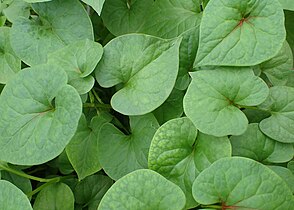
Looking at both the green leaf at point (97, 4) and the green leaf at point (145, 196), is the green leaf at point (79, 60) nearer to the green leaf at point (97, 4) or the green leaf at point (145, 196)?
the green leaf at point (97, 4)

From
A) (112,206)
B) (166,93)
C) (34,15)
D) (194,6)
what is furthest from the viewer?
(34,15)

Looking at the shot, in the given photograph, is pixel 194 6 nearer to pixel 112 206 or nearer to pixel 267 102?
pixel 267 102

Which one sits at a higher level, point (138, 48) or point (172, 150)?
point (138, 48)

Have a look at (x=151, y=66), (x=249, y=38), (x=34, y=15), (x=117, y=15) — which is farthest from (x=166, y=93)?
(x=34, y=15)

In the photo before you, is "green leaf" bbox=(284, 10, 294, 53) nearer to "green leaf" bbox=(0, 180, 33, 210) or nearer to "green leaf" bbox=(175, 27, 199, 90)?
"green leaf" bbox=(175, 27, 199, 90)

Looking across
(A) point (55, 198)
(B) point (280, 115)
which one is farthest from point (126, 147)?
(B) point (280, 115)

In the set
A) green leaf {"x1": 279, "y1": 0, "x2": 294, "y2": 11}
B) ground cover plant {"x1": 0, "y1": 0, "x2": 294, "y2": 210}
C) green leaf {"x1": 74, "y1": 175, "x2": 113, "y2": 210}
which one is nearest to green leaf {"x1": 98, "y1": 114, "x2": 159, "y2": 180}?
ground cover plant {"x1": 0, "y1": 0, "x2": 294, "y2": 210}
